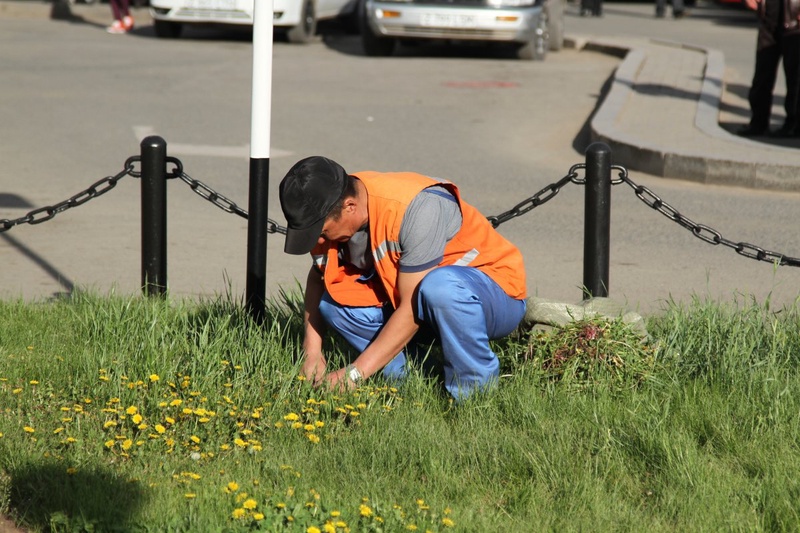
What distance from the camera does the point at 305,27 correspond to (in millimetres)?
18484

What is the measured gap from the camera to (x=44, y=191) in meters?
8.25

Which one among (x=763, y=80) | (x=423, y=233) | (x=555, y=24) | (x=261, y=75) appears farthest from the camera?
(x=555, y=24)

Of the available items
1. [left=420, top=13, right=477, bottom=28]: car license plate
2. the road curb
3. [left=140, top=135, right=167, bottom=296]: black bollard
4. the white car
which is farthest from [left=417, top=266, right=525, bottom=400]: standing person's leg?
the white car

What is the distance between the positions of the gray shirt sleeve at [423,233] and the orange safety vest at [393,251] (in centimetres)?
3

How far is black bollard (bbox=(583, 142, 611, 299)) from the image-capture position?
4871mm

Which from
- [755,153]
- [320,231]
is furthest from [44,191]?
[755,153]

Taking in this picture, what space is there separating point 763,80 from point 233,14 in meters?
8.99

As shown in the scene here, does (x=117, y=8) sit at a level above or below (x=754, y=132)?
above

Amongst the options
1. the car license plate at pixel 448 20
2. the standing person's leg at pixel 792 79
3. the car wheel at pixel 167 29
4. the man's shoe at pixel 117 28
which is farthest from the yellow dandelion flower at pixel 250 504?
the man's shoe at pixel 117 28

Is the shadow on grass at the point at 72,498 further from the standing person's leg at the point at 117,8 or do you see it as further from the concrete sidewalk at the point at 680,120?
the standing person's leg at the point at 117,8

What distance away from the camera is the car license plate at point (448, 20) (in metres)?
15.6

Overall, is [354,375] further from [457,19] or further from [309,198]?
[457,19]

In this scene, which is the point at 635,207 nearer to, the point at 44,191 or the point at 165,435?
the point at 44,191

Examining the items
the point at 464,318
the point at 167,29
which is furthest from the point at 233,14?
the point at 464,318
